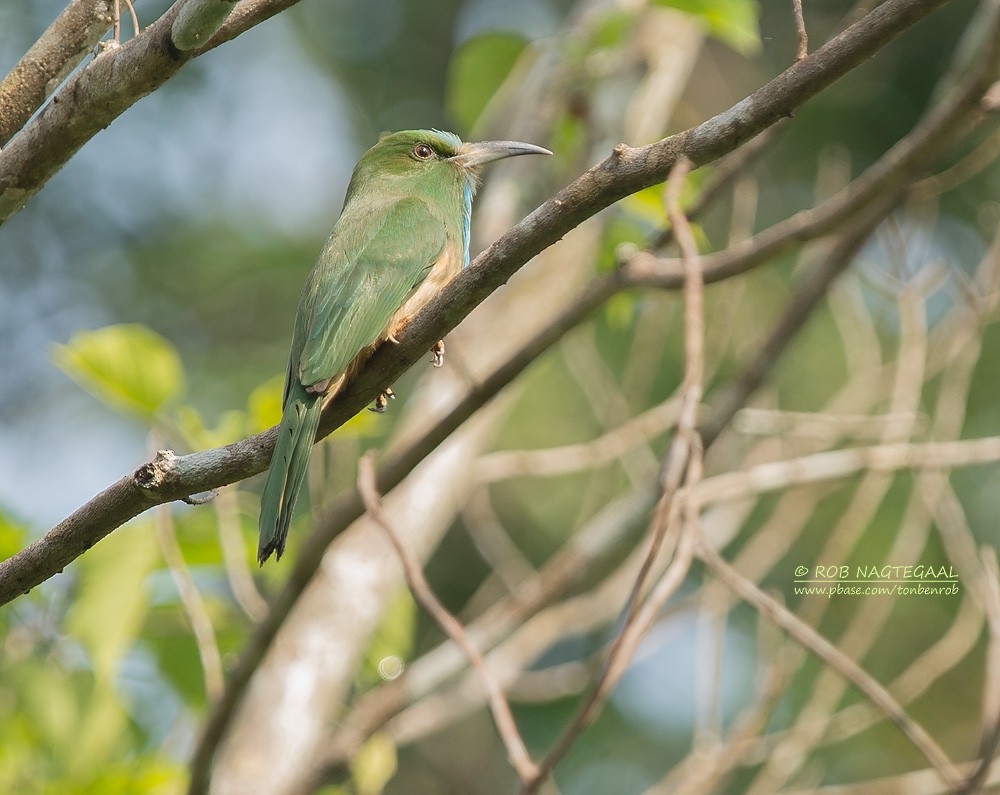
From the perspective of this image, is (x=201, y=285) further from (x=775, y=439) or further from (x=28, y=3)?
(x=775, y=439)

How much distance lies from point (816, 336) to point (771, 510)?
4.00 ft

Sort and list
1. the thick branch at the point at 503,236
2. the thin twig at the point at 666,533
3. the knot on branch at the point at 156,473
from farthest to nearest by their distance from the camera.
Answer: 1. the thin twig at the point at 666,533
2. the knot on branch at the point at 156,473
3. the thick branch at the point at 503,236

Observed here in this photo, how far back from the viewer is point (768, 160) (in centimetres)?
862

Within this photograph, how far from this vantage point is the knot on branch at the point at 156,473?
211 centimetres

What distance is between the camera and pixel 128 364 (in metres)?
3.14

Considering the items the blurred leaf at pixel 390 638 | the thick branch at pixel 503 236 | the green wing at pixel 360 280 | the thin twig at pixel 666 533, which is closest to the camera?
the thick branch at pixel 503 236

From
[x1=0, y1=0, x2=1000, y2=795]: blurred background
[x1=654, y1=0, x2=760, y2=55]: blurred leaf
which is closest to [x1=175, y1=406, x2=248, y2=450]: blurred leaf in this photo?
[x1=0, y1=0, x2=1000, y2=795]: blurred background

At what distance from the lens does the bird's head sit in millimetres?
4133

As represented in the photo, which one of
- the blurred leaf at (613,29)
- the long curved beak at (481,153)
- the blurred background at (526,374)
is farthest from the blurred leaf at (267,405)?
the blurred leaf at (613,29)

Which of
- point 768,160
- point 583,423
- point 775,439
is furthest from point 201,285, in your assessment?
point 775,439

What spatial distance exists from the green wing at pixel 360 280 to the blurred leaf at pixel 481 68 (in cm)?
87

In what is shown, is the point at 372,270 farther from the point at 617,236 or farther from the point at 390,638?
the point at 390,638

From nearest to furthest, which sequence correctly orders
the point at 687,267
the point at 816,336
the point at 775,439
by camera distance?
the point at 687,267
the point at 775,439
the point at 816,336

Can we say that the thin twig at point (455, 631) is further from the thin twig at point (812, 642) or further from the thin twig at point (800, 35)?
the thin twig at point (800, 35)
